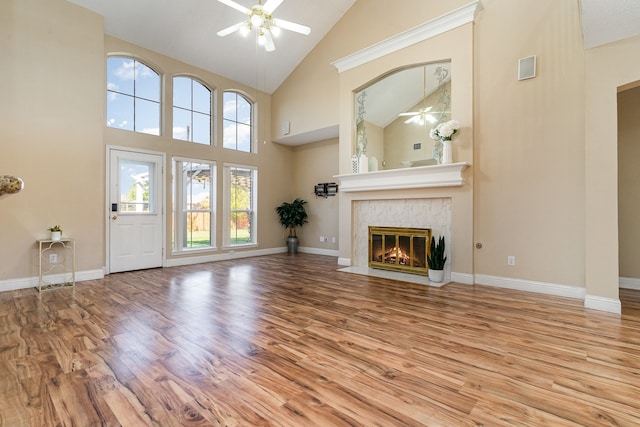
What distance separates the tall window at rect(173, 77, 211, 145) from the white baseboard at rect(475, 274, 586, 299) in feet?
19.4

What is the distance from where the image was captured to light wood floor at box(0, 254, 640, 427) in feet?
5.18

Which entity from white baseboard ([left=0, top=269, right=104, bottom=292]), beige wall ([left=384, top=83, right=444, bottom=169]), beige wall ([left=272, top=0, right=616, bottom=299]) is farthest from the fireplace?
white baseboard ([left=0, top=269, right=104, bottom=292])

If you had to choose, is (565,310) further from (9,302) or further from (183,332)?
(9,302)

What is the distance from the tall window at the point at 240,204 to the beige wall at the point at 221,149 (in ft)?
0.50

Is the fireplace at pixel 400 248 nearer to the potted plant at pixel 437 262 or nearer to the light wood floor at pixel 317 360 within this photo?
the potted plant at pixel 437 262

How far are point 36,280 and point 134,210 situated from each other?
5.52ft

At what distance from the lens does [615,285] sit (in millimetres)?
3033

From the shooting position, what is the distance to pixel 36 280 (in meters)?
4.25

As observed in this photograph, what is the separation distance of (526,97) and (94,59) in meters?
6.41

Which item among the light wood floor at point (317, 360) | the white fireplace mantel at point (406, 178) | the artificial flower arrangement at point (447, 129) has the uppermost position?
the artificial flower arrangement at point (447, 129)

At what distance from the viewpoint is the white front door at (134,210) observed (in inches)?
201

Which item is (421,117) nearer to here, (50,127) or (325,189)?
(325,189)

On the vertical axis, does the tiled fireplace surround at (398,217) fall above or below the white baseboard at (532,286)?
above

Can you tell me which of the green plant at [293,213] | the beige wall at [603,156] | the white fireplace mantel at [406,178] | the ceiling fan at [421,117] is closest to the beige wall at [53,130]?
the green plant at [293,213]
